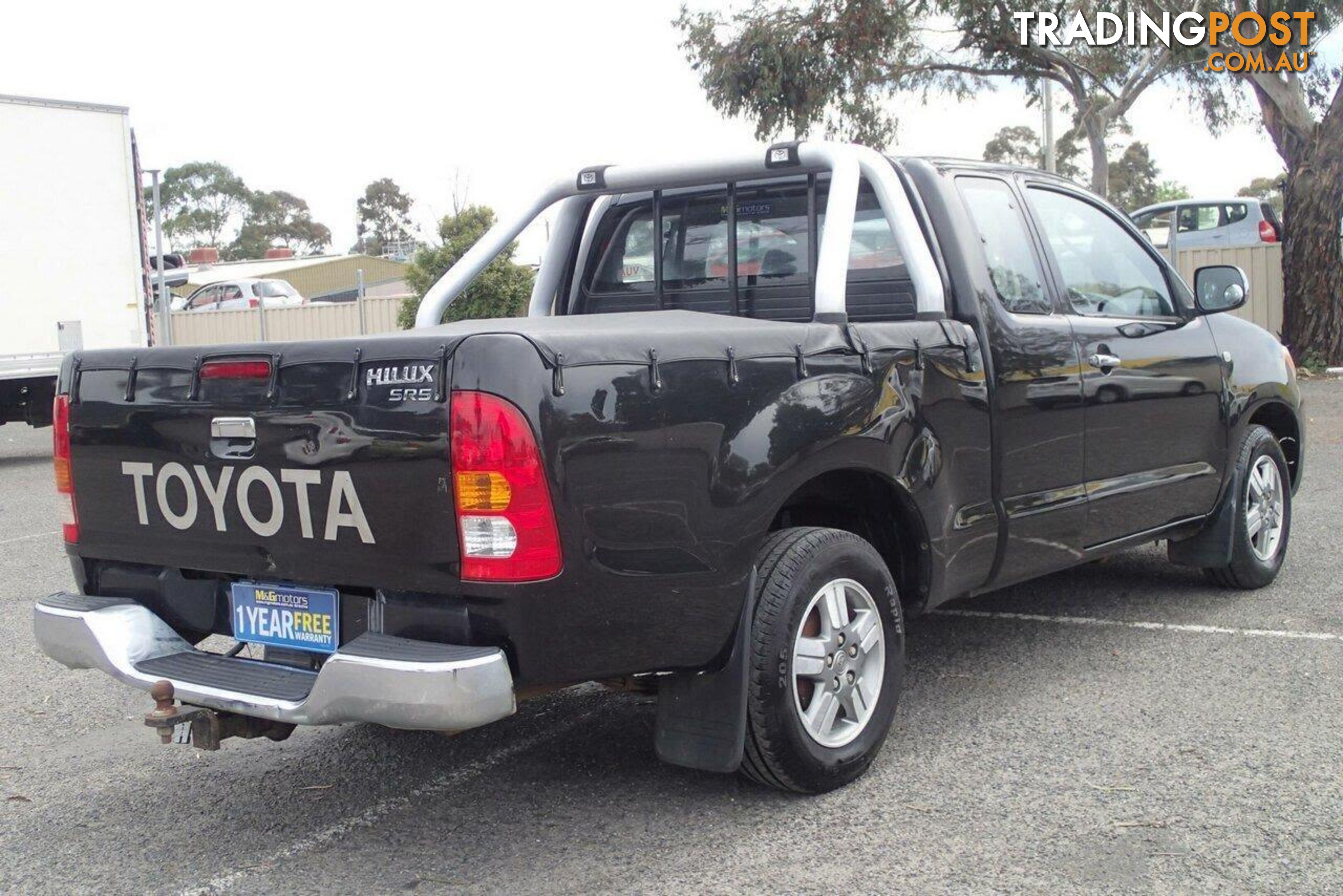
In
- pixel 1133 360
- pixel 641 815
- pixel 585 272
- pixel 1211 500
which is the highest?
pixel 585 272

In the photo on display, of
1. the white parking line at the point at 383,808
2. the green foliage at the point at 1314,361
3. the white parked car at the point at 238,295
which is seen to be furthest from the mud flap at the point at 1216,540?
the white parked car at the point at 238,295

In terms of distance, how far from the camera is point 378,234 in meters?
76.0

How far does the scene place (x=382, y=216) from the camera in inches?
2992

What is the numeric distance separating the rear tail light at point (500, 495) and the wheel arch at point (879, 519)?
1100 mm

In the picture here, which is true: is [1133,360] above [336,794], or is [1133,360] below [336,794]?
above

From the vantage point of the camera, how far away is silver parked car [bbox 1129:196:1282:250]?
2289 centimetres

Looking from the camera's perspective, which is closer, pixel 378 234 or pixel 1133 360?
pixel 1133 360

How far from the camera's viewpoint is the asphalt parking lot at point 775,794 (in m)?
3.58

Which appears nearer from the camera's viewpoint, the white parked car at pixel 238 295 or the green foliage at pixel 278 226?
the white parked car at pixel 238 295

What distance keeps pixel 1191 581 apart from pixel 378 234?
7261 cm

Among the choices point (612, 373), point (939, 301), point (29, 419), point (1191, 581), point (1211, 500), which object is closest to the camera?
point (612, 373)

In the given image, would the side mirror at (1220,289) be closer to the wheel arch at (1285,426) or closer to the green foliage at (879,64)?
the wheel arch at (1285,426)

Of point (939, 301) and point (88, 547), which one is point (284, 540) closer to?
point (88, 547)

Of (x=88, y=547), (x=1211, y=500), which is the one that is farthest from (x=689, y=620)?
(x=1211, y=500)
